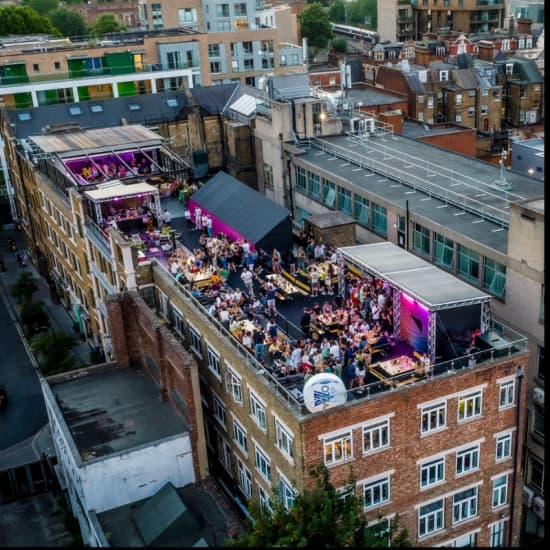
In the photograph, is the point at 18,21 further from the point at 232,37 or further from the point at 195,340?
the point at 195,340

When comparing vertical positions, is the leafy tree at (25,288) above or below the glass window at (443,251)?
below

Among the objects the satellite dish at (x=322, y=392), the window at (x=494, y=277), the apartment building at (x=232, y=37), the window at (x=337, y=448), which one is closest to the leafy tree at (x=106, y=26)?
the apartment building at (x=232, y=37)

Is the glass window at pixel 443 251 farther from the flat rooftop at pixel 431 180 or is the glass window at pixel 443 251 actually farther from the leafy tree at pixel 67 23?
the leafy tree at pixel 67 23

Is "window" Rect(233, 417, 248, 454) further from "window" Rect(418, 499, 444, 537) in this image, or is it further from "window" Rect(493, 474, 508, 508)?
"window" Rect(493, 474, 508, 508)

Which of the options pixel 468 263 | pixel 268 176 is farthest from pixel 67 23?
pixel 468 263

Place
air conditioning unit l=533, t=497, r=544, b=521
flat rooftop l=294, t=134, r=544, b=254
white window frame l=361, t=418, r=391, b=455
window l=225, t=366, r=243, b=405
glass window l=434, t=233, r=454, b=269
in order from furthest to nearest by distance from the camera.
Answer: flat rooftop l=294, t=134, r=544, b=254
glass window l=434, t=233, r=454, b=269
air conditioning unit l=533, t=497, r=544, b=521
window l=225, t=366, r=243, b=405
white window frame l=361, t=418, r=391, b=455

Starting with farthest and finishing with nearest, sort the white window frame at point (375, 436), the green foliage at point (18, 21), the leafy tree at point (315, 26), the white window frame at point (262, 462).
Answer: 1. the leafy tree at point (315, 26)
2. the green foliage at point (18, 21)
3. the white window frame at point (262, 462)
4. the white window frame at point (375, 436)

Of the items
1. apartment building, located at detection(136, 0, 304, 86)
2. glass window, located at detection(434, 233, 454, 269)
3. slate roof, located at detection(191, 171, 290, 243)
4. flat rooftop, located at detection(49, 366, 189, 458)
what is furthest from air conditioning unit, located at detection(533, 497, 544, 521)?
apartment building, located at detection(136, 0, 304, 86)
